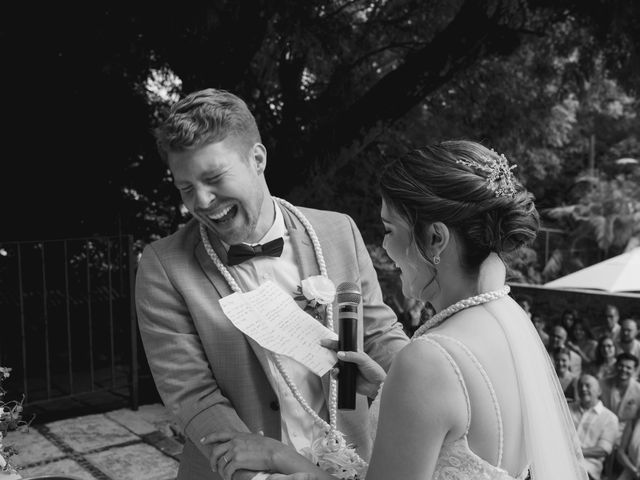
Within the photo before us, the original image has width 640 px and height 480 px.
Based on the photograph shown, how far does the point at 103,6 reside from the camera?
5168 mm

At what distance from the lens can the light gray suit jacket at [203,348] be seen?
1845 mm

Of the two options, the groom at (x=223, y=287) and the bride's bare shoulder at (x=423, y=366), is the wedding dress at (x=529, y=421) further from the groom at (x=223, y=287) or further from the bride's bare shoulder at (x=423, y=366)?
the groom at (x=223, y=287)

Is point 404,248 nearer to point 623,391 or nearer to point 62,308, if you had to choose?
point 623,391

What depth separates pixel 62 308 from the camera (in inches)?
277

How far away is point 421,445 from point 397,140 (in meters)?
6.37

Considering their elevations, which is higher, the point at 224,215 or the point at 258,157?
the point at 258,157

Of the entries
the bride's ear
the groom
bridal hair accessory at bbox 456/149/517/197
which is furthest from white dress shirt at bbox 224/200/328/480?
bridal hair accessory at bbox 456/149/517/197

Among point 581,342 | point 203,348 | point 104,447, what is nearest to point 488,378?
point 203,348

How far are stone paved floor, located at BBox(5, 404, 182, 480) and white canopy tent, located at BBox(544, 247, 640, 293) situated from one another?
22.3ft

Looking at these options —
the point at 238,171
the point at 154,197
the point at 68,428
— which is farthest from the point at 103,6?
the point at 238,171

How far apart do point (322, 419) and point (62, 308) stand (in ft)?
18.9

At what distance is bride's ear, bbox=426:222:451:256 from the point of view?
1.42m

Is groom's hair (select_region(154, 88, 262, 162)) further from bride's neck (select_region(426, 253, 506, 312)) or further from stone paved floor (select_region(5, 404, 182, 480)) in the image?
stone paved floor (select_region(5, 404, 182, 480))

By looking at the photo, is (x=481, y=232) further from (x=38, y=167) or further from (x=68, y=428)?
(x=38, y=167)
